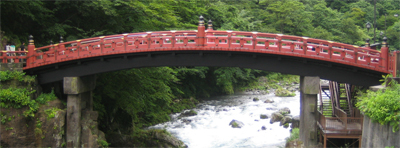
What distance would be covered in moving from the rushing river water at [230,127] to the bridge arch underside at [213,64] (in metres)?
7.95

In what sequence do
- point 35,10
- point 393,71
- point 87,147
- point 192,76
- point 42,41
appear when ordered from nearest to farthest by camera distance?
1. point 393,71
2. point 87,147
3. point 35,10
4. point 42,41
5. point 192,76

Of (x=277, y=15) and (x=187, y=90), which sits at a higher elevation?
(x=277, y=15)

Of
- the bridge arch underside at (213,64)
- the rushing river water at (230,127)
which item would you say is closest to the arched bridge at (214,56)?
the bridge arch underside at (213,64)

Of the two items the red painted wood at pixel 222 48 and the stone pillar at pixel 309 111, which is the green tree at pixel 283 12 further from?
the stone pillar at pixel 309 111

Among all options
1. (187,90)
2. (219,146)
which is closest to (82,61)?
(219,146)

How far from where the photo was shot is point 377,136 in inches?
615

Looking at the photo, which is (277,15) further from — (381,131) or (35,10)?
(381,131)

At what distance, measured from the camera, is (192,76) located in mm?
45594

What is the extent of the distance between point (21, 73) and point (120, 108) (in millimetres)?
8895

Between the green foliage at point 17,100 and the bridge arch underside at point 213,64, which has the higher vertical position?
the bridge arch underside at point 213,64

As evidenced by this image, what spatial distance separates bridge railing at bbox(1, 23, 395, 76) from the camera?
18.2 metres

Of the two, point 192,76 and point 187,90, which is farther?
point 192,76

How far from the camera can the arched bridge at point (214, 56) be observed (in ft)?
60.4

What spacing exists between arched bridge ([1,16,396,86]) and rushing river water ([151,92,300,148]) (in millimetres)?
8167
